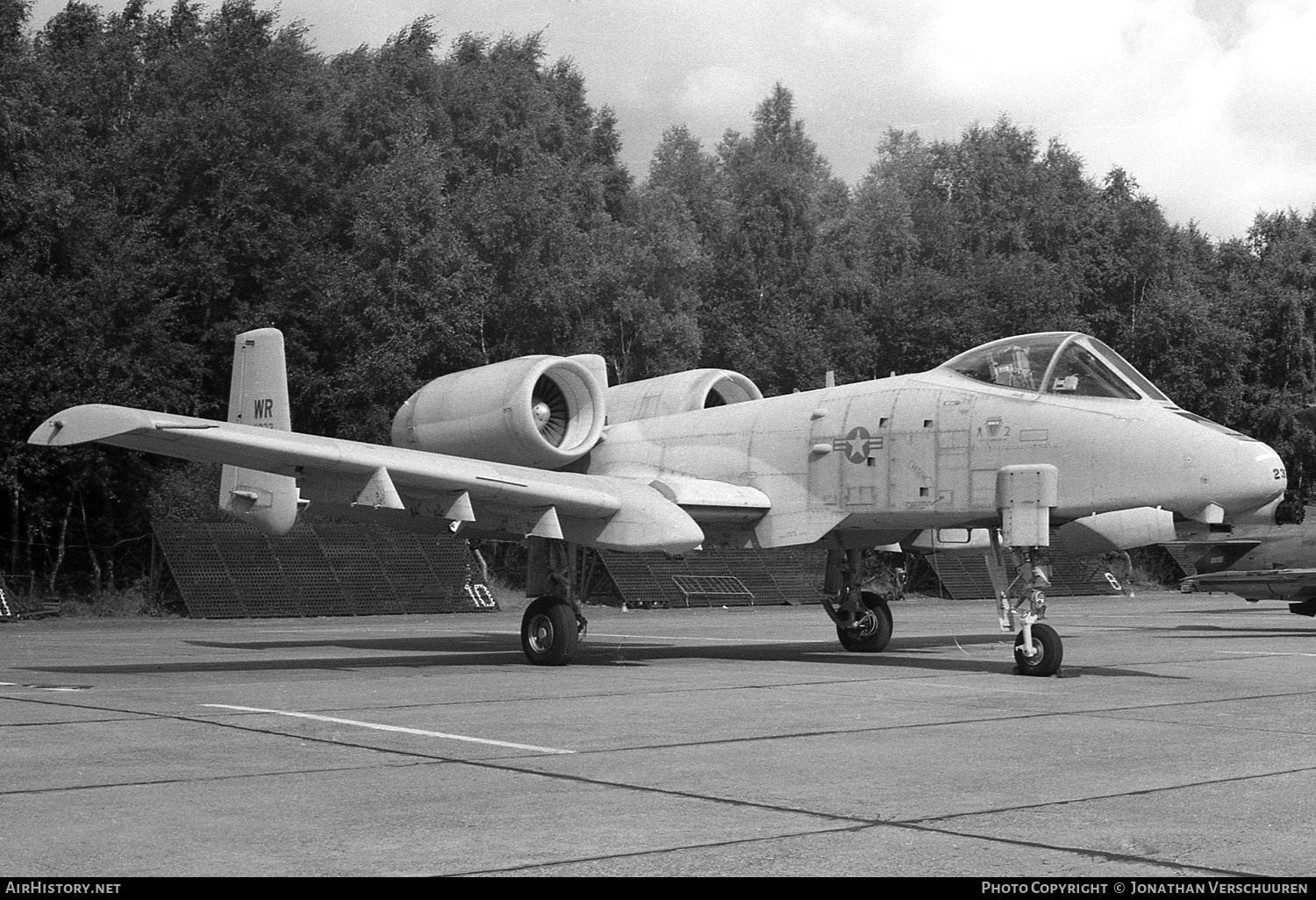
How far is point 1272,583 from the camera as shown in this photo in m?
24.8

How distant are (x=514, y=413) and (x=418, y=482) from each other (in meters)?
2.74

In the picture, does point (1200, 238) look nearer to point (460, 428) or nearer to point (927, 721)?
point (460, 428)

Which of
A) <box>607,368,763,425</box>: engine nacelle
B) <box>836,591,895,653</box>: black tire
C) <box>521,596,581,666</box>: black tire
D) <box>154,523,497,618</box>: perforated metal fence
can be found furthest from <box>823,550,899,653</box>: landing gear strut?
<box>154,523,497,618</box>: perforated metal fence

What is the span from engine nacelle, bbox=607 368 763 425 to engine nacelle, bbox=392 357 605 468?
946 millimetres

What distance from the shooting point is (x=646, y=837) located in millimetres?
5953

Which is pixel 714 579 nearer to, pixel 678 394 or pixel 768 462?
pixel 678 394

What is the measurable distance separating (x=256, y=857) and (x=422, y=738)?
12.1 feet

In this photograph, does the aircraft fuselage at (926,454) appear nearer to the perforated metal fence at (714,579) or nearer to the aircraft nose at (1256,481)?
the aircraft nose at (1256,481)

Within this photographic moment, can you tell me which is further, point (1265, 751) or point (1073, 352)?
point (1073, 352)

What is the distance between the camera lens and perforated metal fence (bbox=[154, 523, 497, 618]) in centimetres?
2841

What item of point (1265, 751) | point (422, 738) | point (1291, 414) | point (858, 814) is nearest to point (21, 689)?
point (422, 738)

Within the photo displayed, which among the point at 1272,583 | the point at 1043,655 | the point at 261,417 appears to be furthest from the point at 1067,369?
the point at 1272,583

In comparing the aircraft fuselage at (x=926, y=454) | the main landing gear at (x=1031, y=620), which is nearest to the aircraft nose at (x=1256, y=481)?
the aircraft fuselage at (x=926, y=454)

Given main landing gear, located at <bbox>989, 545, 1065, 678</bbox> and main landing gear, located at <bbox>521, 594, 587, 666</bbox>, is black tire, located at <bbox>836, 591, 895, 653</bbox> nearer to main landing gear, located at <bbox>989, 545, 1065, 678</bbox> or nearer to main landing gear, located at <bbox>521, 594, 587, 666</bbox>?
main landing gear, located at <bbox>989, 545, 1065, 678</bbox>
